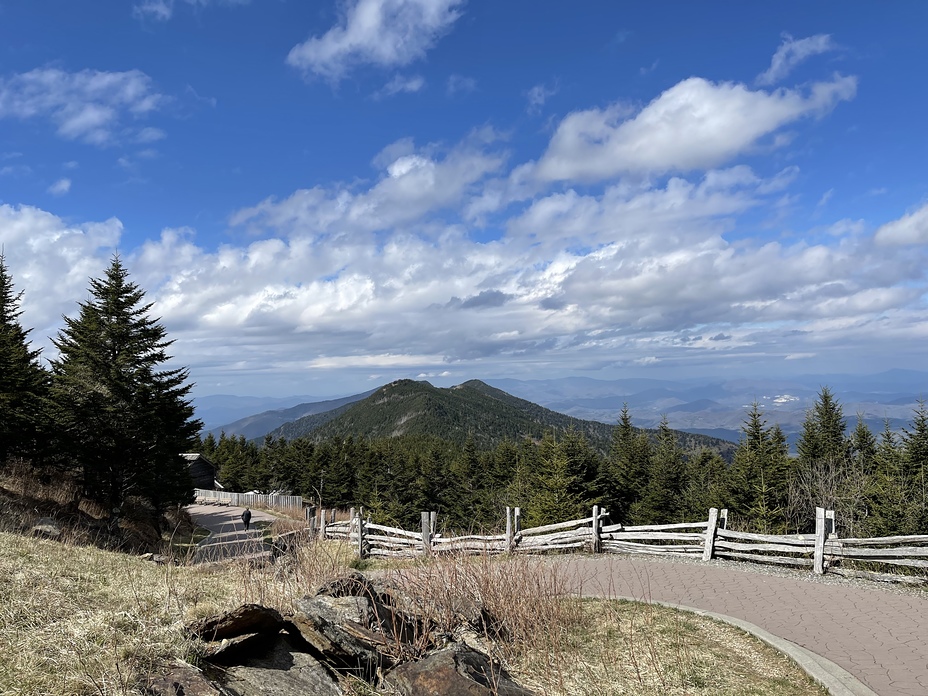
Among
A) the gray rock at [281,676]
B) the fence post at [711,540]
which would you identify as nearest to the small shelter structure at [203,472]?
the fence post at [711,540]

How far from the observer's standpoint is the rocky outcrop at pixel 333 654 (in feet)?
14.8

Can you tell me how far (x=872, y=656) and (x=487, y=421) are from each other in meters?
183

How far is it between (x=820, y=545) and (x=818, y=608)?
350cm

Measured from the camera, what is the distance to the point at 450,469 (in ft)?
198

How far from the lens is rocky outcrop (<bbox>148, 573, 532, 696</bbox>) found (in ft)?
14.8

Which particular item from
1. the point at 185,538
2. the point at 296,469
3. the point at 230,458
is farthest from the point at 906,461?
the point at 230,458

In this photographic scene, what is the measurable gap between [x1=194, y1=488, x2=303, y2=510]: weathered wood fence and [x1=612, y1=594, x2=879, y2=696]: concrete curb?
39325 millimetres

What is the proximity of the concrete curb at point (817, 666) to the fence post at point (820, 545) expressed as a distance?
4.83m

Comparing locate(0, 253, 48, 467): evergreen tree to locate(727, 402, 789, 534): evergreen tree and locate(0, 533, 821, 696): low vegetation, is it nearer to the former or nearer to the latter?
locate(0, 533, 821, 696): low vegetation

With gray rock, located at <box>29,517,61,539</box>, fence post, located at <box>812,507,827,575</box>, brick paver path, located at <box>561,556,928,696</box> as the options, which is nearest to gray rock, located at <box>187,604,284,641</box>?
brick paver path, located at <box>561,556,928,696</box>

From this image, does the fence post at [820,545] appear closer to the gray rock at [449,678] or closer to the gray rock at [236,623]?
the gray rock at [449,678]

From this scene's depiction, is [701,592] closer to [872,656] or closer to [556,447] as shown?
[872,656]

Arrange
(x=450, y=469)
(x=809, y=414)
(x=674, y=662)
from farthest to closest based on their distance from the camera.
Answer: (x=450, y=469)
(x=809, y=414)
(x=674, y=662)

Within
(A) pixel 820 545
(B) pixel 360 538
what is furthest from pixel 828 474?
(B) pixel 360 538
